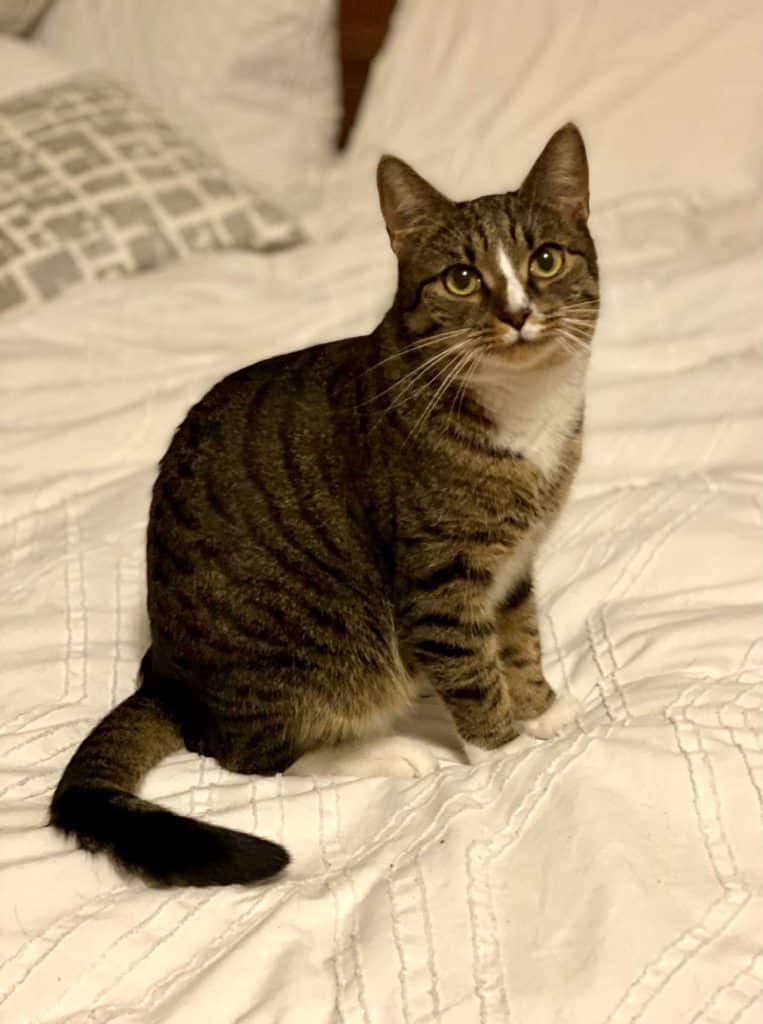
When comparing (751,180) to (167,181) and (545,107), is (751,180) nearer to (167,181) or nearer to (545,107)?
(545,107)

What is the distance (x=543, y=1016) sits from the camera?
71 cm

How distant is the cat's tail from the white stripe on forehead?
52cm

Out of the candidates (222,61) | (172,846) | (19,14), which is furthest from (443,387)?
(19,14)

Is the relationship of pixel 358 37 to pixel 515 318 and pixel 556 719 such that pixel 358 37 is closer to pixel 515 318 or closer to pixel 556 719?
pixel 515 318

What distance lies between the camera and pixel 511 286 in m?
0.99

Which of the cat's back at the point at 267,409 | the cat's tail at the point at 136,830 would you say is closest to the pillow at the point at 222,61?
the cat's back at the point at 267,409

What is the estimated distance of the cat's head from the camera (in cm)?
99

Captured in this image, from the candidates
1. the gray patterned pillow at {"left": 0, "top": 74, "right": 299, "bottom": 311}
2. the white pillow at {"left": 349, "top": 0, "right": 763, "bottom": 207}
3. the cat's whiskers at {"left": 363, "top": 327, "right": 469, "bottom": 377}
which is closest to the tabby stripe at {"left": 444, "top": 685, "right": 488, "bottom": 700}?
the cat's whiskers at {"left": 363, "top": 327, "right": 469, "bottom": 377}

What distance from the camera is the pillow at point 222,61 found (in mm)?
2154

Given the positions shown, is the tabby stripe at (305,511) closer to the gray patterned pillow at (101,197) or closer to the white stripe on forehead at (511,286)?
the white stripe on forehead at (511,286)

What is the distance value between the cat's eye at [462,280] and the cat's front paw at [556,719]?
43 centimetres

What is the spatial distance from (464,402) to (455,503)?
0.10 m

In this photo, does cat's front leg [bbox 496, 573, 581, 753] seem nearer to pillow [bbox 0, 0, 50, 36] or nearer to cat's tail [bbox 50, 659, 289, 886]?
cat's tail [bbox 50, 659, 289, 886]

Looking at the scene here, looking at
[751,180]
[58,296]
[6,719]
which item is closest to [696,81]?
[751,180]
